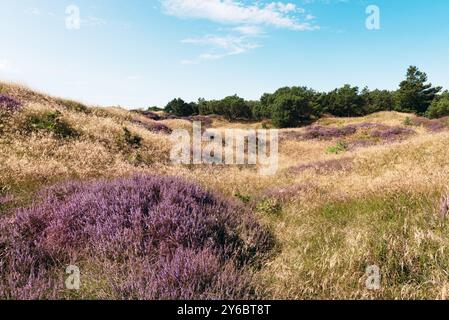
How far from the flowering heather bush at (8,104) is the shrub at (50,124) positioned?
2.52 feet

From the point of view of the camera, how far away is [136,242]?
13.9 ft

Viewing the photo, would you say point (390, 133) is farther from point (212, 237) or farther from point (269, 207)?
point (212, 237)

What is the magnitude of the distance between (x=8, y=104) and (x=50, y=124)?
240cm

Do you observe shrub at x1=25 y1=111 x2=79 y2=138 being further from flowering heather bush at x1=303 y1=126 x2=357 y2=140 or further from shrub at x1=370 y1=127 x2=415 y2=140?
shrub at x1=370 y1=127 x2=415 y2=140

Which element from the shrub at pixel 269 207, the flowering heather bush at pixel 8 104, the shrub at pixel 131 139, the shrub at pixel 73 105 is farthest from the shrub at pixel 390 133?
the flowering heather bush at pixel 8 104

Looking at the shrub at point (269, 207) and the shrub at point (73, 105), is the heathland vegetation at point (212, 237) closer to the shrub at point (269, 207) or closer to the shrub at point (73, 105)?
the shrub at point (269, 207)

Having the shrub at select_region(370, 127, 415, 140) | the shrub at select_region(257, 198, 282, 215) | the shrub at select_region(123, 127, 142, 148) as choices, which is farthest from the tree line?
the shrub at select_region(257, 198, 282, 215)

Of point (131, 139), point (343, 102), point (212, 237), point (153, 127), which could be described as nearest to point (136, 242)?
point (212, 237)

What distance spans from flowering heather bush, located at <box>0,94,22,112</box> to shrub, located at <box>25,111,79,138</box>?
30.3 inches

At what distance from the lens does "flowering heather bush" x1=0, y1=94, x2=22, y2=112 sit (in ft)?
46.0

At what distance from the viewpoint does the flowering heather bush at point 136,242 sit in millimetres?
3397

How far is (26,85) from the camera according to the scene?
2270 cm
